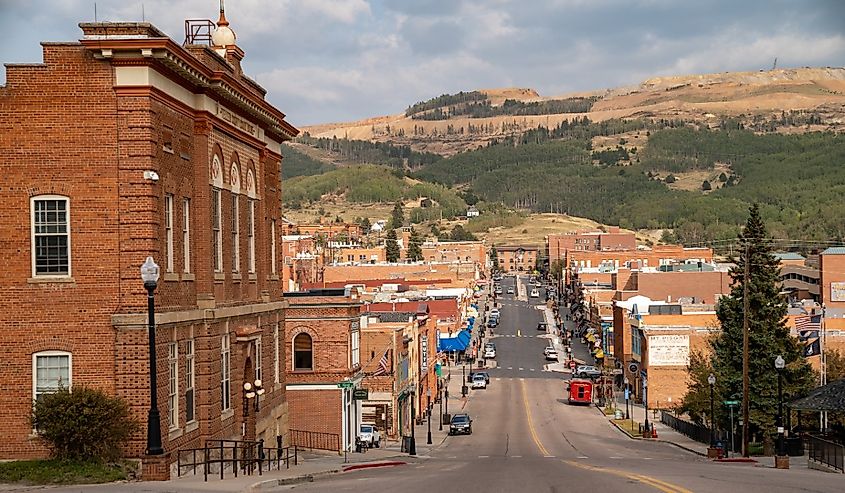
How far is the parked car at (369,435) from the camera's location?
218ft

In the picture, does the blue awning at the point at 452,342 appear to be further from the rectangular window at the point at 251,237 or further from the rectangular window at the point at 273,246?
the rectangular window at the point at 251,237

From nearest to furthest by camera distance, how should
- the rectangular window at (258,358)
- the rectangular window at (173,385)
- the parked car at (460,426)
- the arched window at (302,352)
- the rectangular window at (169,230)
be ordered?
the rectangular window at (173,385)
the rectangular window at (169,230)
the rectangular window at (258,358)
the arched window at (302,352)
the parked car at (460,426)

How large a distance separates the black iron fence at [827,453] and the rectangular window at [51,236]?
83.3ft

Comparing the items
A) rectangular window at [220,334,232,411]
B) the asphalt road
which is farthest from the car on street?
rectangular window at [220,334,232,411]

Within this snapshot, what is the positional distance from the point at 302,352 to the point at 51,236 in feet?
96.9

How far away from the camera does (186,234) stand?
37500 mm

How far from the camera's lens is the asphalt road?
31641 mm

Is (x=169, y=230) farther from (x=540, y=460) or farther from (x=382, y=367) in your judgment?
(x=382, y=367)

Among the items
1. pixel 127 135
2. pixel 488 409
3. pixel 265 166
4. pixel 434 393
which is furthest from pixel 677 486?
pixel 434 393

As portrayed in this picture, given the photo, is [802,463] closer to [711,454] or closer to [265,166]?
[711,454]

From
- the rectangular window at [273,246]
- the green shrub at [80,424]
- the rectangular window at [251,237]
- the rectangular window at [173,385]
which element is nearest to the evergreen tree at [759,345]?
the rectangular window at [273,246]

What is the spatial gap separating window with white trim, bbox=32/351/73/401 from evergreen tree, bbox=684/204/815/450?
4155 cm

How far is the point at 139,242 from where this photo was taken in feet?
106

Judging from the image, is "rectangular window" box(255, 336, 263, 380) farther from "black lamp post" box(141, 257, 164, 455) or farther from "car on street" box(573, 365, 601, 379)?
"car on street" box(573, 365, 601, 379)
